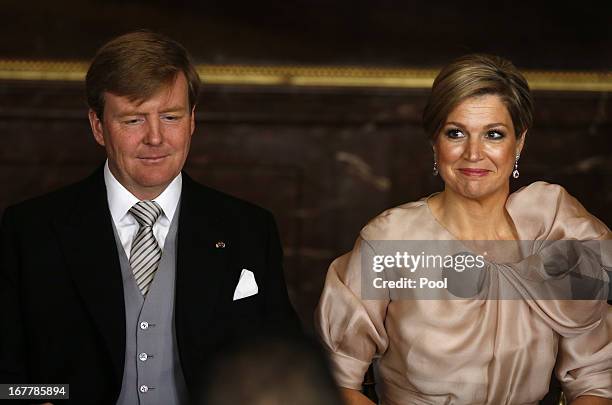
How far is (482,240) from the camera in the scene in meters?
2.56

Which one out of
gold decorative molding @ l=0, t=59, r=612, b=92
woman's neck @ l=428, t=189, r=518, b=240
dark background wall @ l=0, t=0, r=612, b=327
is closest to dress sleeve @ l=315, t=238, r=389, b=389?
woman's neck @ l=428, t=189, r=518, b=240

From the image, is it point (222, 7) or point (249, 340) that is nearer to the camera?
point (249, 340)

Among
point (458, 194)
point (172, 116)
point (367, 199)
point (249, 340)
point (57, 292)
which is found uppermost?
point (249, 340)

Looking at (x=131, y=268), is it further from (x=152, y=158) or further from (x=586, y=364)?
(x=586, y=364)

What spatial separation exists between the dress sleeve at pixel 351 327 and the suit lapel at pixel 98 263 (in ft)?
1.63

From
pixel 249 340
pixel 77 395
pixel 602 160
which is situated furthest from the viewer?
pixel 602 160

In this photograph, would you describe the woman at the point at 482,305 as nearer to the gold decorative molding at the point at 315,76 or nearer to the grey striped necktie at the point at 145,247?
the grey striped necktie at the point at 145,247

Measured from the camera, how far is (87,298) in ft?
8.06

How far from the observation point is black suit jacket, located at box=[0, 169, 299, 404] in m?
2.45

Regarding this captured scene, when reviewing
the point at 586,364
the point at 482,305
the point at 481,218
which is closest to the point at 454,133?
the point at 481,218

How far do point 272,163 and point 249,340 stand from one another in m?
3.55

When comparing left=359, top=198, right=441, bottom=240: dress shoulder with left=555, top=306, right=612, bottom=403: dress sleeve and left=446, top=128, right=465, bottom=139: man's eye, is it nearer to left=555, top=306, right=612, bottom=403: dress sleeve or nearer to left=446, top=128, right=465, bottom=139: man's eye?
left=446, top=128, right=465, bottom=139: man's eye

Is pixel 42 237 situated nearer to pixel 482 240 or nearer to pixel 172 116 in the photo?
pixel 172 116

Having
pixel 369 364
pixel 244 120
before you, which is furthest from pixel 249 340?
pixel 244 120
